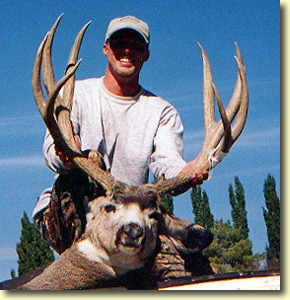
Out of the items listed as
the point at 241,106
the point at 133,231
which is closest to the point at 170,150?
the point at 241,106

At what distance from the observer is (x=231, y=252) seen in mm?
22516

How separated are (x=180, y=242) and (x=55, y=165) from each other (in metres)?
1.12

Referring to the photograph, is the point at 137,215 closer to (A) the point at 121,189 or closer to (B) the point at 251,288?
(A) the point at 121,189

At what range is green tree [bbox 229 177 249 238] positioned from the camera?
972 inches

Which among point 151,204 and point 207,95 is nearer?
point 151,204

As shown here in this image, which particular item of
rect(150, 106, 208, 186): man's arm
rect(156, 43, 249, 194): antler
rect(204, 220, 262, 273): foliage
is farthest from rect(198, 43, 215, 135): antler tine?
rect(204, 220, 262, 273): foliage

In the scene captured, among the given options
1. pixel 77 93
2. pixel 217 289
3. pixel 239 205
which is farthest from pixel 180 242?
pixel 239 205

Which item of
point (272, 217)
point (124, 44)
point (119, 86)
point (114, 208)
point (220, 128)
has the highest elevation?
point (272, 217)

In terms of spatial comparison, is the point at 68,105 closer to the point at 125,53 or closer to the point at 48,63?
the point at 48,63

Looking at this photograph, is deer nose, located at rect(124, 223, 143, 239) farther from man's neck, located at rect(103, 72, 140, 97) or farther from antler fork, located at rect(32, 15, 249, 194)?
man's neck, located at rect(103, 72, 140, 97)

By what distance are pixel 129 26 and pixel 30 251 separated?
15412mm

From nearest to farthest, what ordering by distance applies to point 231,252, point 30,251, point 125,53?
point 125,53 < point 30,251 < point 231,252

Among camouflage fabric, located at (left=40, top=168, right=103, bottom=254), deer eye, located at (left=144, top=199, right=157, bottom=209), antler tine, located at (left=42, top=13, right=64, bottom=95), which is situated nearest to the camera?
deer eye, located at (left=144, top=199, right=157, bottom=209)

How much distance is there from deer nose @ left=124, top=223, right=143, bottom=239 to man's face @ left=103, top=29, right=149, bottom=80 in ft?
5.42
